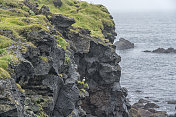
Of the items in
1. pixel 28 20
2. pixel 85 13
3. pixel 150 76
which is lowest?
pixel 150 76

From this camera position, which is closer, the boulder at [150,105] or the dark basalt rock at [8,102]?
the dark basalt rock at [8,102]

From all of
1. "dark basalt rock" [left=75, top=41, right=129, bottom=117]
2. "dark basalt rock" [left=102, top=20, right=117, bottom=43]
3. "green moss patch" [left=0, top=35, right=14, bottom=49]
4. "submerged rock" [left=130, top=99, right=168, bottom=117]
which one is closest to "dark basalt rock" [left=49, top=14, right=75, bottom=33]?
"dark basalt rock" [left=75, top=41, right=129, bottom=117]

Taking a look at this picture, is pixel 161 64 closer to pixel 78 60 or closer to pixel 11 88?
pixel 78 60

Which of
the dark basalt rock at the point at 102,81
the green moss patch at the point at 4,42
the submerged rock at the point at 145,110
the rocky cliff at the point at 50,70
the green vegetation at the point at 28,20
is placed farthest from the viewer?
the submerged rock at the point at 145,110

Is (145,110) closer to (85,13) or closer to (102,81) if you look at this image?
(102,81)

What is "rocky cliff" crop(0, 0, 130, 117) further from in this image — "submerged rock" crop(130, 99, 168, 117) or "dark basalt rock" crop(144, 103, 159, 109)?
"dark basalt rock" crop(144, 103, 159, 109)

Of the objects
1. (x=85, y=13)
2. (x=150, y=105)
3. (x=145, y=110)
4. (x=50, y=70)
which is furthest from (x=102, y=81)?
(x=150, y=105)

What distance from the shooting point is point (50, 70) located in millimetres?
20594

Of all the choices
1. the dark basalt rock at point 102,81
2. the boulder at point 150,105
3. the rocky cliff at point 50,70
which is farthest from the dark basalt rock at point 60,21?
the boulder at point 150,105

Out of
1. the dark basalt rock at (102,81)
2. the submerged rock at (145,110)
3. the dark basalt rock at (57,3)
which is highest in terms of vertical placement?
the dark basalt rock at (57,3)

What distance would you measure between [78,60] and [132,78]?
44.0 meters

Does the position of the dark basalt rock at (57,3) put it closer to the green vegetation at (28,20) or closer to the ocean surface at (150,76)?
the green vegetation at (28,20)

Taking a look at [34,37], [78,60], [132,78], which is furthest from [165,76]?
[34,37]

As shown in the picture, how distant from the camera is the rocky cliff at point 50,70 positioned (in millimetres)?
15828
